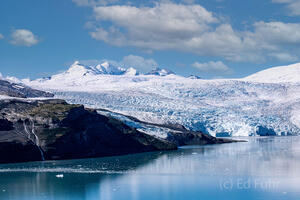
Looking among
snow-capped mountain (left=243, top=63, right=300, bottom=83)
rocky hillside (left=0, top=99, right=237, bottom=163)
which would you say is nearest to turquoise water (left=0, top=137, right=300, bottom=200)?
rocky hillside (left=0, top=99, right=237, bottom=163)

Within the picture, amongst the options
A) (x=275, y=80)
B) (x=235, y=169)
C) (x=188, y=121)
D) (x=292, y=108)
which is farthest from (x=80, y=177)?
(x=275, y=80)

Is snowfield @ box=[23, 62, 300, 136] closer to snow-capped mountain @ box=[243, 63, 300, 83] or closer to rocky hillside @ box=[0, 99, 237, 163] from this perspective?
snow-capped mountain @ box=[243, 63, 300, 83]

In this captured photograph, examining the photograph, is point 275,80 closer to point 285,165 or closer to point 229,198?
point 285,165

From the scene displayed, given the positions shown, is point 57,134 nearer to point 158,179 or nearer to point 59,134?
point 59,134

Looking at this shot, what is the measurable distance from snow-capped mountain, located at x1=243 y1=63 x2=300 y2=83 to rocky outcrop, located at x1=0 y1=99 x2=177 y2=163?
3930 inches

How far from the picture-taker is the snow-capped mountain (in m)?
160

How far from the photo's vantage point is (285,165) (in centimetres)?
4344

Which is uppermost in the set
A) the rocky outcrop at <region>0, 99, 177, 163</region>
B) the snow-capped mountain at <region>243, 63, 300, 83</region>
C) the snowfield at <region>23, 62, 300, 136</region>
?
the snow-capped mountain at <region>243, 63, 300, 83</region>

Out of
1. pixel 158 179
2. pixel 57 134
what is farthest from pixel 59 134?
pixel 158 179

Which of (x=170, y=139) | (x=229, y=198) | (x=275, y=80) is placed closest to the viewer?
(x=229, y=198)

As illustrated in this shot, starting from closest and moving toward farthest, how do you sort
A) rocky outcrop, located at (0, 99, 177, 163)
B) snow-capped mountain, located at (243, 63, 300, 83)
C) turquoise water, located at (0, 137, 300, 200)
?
turquoise water, located at (0, 137, 300, 200) < rocky outcrop, located at (0, 99, 177, 163) < snow-capped mountain, located at (243, 63, 300, 83)

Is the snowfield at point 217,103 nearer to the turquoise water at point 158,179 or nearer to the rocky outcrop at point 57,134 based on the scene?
the rocky outcrop at point 57,134

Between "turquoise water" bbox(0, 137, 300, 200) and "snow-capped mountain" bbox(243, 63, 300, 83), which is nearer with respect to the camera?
"turquoise water" bbox(0, 137, 300, 200)

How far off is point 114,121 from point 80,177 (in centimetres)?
3001
